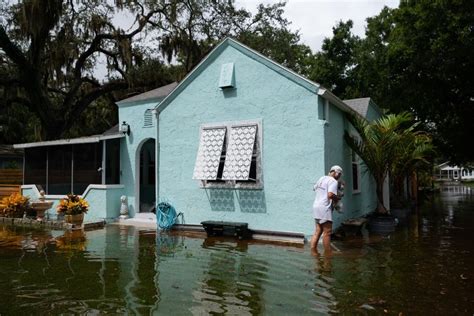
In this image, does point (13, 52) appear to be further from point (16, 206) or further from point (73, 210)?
point (73, 210)

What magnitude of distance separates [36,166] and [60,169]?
1.32 m

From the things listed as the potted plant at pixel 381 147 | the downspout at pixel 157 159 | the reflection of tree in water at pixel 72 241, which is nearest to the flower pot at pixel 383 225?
the potted plant at pixel 381 147

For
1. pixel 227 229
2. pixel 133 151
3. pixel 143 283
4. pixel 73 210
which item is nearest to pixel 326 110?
pixel 227 229

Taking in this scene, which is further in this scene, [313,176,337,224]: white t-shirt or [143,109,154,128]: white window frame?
[143,109,154,128]: white window frame

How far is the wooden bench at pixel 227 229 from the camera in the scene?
969 centimetres

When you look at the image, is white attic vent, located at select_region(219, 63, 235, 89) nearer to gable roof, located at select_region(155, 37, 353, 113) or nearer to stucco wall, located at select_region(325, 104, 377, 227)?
gable roof, located at select_region(155, 37, 353, 113)

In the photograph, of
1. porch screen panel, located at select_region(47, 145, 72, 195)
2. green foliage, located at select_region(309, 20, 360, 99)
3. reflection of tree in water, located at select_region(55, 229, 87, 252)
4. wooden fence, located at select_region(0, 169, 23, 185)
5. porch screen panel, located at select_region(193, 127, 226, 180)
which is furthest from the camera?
green foliage, located at select_region(309, 20, 360, 99)

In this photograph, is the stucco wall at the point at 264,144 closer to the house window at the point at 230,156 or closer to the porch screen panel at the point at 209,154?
the house window at the point at 230,156

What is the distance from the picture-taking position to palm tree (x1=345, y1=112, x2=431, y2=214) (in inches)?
399

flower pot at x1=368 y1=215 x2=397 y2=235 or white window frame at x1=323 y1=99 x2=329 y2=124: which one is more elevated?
white window frame at x1=323 y1=99 x2=329 y2=124

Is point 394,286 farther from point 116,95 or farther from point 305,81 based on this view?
point 116,95

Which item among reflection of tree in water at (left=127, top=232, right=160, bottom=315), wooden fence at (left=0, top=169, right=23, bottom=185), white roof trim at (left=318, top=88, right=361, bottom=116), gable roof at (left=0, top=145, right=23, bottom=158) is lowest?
reflection of tree in water at (left=127, top=232, right=160, bottom=315)

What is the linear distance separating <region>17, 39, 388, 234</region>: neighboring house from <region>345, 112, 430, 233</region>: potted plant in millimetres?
489

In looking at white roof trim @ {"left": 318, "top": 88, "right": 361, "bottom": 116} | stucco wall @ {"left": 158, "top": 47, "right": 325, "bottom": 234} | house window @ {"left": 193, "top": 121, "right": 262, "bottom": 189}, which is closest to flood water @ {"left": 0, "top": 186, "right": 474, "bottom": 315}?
stucco wall @ {"left": 158, "top": 47, "right": 325, "bottom": 234}
